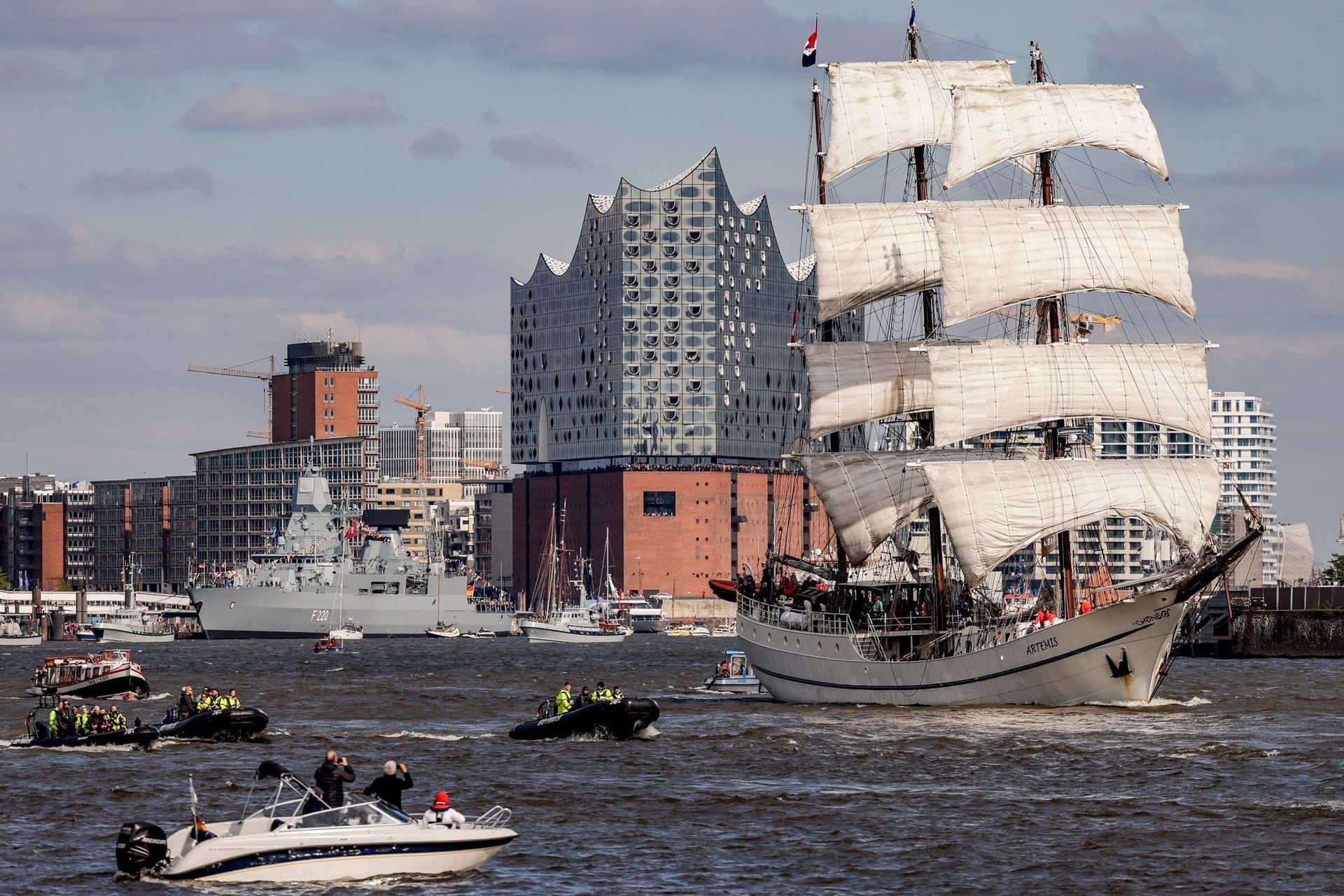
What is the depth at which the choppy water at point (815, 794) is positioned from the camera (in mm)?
39906

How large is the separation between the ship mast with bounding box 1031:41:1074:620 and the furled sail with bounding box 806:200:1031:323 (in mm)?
7430

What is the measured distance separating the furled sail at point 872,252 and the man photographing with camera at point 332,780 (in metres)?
52.7

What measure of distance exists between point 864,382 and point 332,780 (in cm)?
5194

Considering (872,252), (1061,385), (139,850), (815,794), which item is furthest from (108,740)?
(872,252)

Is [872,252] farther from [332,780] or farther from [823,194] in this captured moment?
[332,780]

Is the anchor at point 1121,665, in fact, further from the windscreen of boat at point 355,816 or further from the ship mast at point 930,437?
the windscreen of boat at point 355,816

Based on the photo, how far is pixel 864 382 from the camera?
8831 cm

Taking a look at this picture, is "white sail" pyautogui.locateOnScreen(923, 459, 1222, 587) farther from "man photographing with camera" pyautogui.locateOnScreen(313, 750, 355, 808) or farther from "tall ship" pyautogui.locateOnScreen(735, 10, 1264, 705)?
"man photographing with camera" pyautogui.locateOnScreen(313, 750, 355, 808)

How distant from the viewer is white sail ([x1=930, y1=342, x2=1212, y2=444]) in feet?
261

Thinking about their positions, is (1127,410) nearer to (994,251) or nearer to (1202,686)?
(994,251)

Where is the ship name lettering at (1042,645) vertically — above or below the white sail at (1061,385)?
below

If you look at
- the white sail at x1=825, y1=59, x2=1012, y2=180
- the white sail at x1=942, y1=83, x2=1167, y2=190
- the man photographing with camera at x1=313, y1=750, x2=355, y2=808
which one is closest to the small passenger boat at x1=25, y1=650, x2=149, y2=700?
the white sail at x1=825, y1=59, x2=1012, y2=180

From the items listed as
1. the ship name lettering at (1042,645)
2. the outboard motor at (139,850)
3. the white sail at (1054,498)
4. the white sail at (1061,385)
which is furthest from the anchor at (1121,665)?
the outboard motor at (139,850)

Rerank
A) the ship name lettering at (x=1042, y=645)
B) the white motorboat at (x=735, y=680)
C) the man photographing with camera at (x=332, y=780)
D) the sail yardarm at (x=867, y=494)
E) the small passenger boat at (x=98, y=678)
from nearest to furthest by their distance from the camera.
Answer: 1. the man photographing with camera at (x=332, y=780)
2. the ship name lettering at (x=1042, y=645)
3. the sail yardarm at (x=867, y=494)
4. the small passenger boat at (x=98, y=678)
5. the white motorboat at (x=735, y=680)
